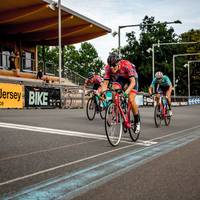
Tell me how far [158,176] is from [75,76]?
131 feet

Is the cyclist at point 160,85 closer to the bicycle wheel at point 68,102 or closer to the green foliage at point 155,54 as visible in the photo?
the bicycle wheel at point 68,102

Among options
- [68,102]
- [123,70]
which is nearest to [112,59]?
[123,70]

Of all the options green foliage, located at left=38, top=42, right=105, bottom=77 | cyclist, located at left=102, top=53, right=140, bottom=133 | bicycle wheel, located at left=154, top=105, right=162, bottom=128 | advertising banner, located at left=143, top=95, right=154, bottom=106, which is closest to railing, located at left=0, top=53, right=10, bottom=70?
advertising banner, located at left=143, top=95, right=154, bottom=106

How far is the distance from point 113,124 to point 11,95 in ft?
39.5

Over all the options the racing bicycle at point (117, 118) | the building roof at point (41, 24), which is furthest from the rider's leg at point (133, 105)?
the building roof at point (41, 24)

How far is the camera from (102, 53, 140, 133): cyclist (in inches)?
333

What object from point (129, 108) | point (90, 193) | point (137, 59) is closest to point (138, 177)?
point (90, 193)

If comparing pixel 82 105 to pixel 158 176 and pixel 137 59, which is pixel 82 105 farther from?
pixel 137 59

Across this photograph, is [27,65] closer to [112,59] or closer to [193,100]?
[193,100]

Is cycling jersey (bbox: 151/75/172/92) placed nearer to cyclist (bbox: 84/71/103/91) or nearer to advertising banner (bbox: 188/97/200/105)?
cyclist (bbox: 84/71/103/91)

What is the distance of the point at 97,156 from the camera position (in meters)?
6.71

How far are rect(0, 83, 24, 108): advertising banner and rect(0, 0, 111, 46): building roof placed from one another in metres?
13.6

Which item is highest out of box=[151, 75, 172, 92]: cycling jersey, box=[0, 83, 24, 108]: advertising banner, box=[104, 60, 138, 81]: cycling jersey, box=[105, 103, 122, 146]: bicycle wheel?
box=[104, 60, 138, 81]: cycling jersey

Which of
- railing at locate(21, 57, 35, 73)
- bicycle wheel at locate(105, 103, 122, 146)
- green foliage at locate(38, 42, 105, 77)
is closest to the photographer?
bicycle wheel at locate(105, 103, 122, 146)
